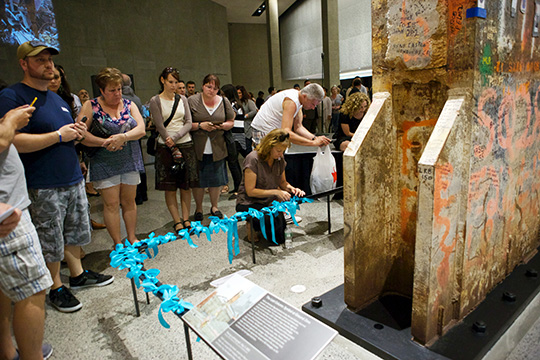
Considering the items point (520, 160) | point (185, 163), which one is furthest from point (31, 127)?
point (520, 160)

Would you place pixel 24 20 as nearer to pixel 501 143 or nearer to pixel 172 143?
pixel 172 143

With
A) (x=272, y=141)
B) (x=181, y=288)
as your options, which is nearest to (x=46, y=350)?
(x=181, y=288)

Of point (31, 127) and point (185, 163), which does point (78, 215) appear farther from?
Result: point (185, 163)

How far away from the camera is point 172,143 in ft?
11.8

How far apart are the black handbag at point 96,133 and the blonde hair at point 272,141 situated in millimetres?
1317

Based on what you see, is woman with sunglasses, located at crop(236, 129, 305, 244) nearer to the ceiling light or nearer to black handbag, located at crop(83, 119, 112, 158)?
black handbag, located at crop(83, 119, 112, 158)

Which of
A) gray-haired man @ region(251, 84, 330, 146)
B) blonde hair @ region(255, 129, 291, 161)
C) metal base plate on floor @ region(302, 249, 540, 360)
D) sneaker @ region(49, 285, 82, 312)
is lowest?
sneaker @ region(49, 285, 82, 312)

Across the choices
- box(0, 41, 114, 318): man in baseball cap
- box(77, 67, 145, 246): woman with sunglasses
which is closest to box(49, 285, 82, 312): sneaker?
box(0, 41, 114, 318): man in baseball cap

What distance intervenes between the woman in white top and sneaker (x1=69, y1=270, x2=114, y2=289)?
890 mm

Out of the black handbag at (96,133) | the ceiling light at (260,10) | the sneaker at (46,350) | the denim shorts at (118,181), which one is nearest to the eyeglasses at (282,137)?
the denim shorts at (118,181)

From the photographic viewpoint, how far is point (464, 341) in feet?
5.77

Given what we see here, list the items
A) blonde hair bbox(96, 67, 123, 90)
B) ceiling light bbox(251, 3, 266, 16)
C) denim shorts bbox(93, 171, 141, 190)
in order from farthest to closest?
ceiling light bbox(251, 3, 266, 16), denim shorts bbox(93, 171, 141, 190), blonde hair bbox(96, 67, 123, 90)

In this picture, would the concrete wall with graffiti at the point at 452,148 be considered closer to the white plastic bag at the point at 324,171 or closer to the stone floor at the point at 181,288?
the stone floor at the point at 181,288

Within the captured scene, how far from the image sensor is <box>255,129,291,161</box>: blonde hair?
3.16m
